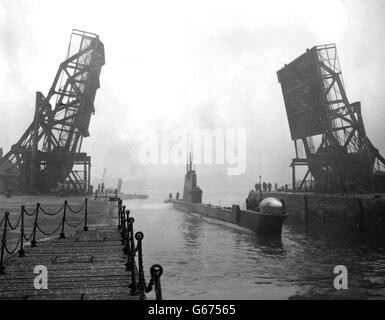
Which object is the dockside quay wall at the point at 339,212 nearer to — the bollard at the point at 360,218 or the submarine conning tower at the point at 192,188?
the bollard at the point at 360,218

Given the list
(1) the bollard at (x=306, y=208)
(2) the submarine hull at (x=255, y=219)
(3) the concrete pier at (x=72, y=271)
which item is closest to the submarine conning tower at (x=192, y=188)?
(2) the submarine hull at (x=255, y=219)

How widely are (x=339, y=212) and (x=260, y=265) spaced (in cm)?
1388

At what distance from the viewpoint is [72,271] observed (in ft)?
24.1

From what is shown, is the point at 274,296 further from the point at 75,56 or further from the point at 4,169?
the point at 4,169

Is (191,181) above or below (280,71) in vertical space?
below

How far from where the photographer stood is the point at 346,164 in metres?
31.5

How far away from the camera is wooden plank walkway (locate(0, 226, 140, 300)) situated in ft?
19.0

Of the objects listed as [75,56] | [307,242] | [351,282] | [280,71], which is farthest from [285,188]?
[351,282]

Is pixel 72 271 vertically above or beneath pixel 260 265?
above

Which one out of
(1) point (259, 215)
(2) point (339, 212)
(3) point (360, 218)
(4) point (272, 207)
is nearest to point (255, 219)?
(1) point (259, 215)

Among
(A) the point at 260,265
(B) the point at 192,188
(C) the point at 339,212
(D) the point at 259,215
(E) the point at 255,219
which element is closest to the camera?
(A) the point at 260,265

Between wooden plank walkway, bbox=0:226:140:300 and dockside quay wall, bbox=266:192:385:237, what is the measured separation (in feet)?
56.2

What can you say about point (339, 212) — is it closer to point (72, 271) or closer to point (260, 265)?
point (260, 265)
